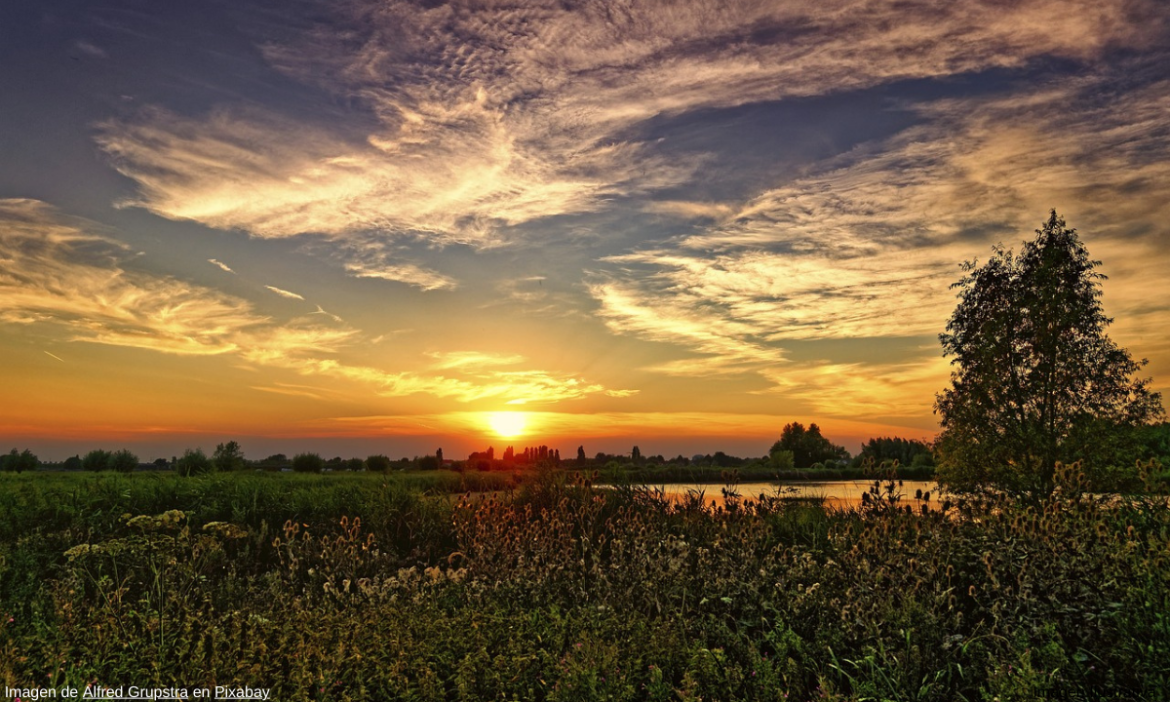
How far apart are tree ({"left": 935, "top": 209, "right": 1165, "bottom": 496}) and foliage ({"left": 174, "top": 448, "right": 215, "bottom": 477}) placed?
62.9ft

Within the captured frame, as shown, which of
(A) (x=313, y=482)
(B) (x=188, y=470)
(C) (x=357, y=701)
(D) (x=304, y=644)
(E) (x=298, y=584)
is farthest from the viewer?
(B) (x=188, y=470)

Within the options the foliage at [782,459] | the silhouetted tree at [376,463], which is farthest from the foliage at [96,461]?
the foliage at [782,459]

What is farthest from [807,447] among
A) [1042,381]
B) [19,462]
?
[19,462]

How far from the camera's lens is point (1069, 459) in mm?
18734

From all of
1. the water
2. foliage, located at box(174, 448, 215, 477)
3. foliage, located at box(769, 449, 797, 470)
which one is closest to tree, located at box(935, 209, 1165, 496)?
the water

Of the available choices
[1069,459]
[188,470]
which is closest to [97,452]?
[188,470]

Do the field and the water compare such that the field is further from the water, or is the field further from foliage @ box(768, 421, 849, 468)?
foliage @ box(768, 421, 849, 468)

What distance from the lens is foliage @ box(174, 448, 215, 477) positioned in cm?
1519

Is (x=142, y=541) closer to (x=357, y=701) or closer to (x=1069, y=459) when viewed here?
(x=357, y=701)

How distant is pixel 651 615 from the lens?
7273 mm

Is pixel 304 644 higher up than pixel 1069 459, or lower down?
lower down

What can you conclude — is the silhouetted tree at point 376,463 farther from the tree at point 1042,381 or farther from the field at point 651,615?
the tree at point 1042,381

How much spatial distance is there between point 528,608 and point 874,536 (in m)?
3.57

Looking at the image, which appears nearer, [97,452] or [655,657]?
[655,657]
